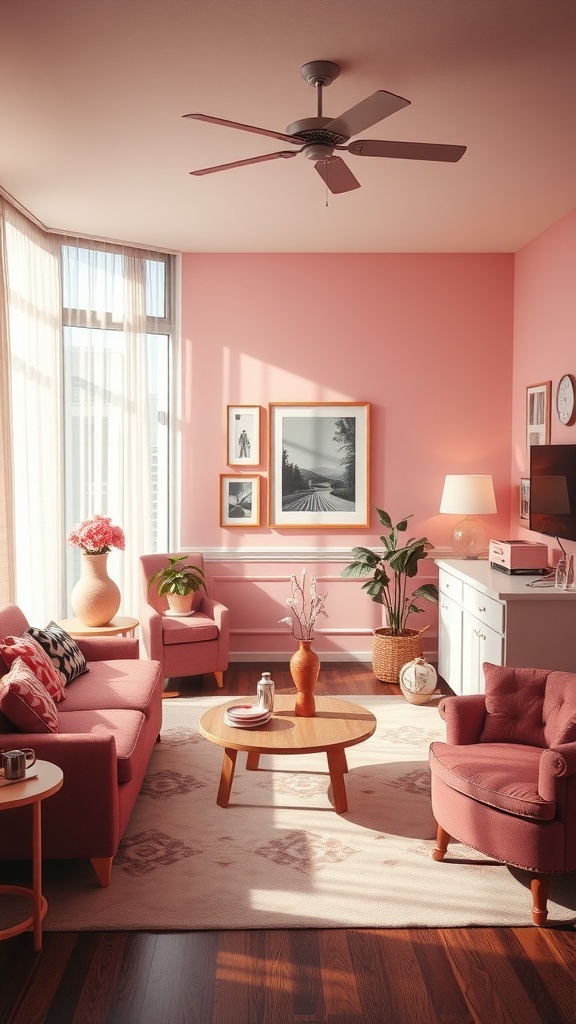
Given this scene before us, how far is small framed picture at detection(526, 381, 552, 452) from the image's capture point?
18.7 feet

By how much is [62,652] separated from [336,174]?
2.65 meters

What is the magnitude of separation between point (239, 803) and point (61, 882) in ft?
3.26

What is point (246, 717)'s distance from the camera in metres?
3.89

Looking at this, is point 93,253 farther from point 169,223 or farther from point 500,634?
point 500,634

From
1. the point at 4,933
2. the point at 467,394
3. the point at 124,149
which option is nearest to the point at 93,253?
the point at 124,149

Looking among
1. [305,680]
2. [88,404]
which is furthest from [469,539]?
[88,404]

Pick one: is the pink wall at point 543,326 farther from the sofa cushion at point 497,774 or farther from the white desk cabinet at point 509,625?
the sofa cushion at point 497,774

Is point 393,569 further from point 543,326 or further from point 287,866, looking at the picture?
point 287,866

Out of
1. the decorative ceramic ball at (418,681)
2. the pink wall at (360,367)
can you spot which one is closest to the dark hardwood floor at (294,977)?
the decorative ceramic ball at (418,681)

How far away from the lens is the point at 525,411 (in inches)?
246

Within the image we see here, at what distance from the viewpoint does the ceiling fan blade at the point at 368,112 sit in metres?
2.79

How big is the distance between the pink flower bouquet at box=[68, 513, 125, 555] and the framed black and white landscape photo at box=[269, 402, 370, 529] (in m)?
1.58

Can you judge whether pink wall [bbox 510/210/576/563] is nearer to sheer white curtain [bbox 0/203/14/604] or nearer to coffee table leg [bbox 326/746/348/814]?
coffee table leg [bbox 326/746/348/814]

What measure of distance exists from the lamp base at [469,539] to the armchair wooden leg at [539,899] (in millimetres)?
3503
